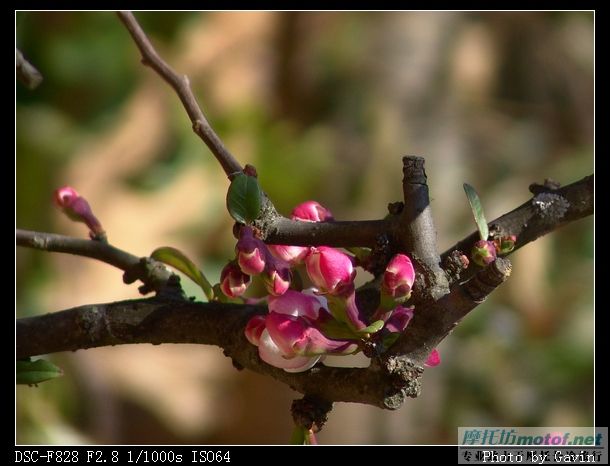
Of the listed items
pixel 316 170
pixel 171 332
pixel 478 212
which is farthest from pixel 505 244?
pixel 316 170

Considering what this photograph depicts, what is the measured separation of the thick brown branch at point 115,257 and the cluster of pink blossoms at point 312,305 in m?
0.13

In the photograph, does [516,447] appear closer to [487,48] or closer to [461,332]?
[461,332]

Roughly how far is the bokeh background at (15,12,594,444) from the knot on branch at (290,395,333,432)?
1.06 metres

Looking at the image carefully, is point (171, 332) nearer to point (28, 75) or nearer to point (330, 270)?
point (330, 270)

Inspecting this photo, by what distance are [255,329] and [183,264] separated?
0.17 metres

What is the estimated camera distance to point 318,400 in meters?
0.62

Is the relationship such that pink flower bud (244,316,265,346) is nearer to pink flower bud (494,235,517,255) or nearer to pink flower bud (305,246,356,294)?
pink flower bud (305,246,356,294)

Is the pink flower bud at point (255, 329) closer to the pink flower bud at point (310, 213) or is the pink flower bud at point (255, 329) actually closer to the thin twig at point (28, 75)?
the pink flower bud at point (310, 213)

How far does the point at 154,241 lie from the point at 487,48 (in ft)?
3.85

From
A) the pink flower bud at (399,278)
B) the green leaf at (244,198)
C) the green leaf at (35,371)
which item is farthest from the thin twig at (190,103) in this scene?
the green leaf at (35,371)

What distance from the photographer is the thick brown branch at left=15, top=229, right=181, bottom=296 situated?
0.73m

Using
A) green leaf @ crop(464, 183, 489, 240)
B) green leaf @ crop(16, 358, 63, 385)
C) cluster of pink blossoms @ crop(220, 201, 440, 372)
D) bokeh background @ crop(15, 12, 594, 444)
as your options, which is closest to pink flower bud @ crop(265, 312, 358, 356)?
cluster of pink blossoms @ crop(220, 201, 440, 372)

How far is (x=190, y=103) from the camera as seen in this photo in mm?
625
